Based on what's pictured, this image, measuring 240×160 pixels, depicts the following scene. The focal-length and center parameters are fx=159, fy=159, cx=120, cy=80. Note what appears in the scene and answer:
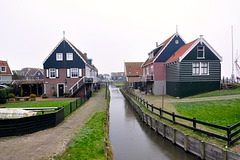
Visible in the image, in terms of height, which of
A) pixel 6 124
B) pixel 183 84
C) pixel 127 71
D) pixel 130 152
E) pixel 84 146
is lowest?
pixel 130 152

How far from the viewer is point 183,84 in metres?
23.4

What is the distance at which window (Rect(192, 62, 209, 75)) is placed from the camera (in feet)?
77.7

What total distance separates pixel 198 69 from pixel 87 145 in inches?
823

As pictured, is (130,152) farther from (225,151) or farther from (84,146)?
(225,151)

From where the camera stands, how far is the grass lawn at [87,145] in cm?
755

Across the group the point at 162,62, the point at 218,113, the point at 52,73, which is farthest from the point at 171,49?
the point at 52,73

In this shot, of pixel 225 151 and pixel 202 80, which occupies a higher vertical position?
pixel 202 80

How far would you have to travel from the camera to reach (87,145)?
874 cm

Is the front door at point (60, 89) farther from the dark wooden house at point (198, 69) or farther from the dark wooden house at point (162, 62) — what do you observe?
the dark wooden house at point (198, 69)

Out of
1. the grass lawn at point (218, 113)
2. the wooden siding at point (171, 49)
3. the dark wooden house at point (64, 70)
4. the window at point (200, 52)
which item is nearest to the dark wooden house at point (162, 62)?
the wooden siding at point (171, 49)

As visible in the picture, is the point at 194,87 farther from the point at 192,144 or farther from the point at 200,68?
the point at 192,144

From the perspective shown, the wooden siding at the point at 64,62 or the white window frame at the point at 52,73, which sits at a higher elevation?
the wooden siding at the point at 64,62

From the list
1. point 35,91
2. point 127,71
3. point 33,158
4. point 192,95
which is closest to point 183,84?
point 192,95

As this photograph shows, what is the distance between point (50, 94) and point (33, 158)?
25408 millimetres
